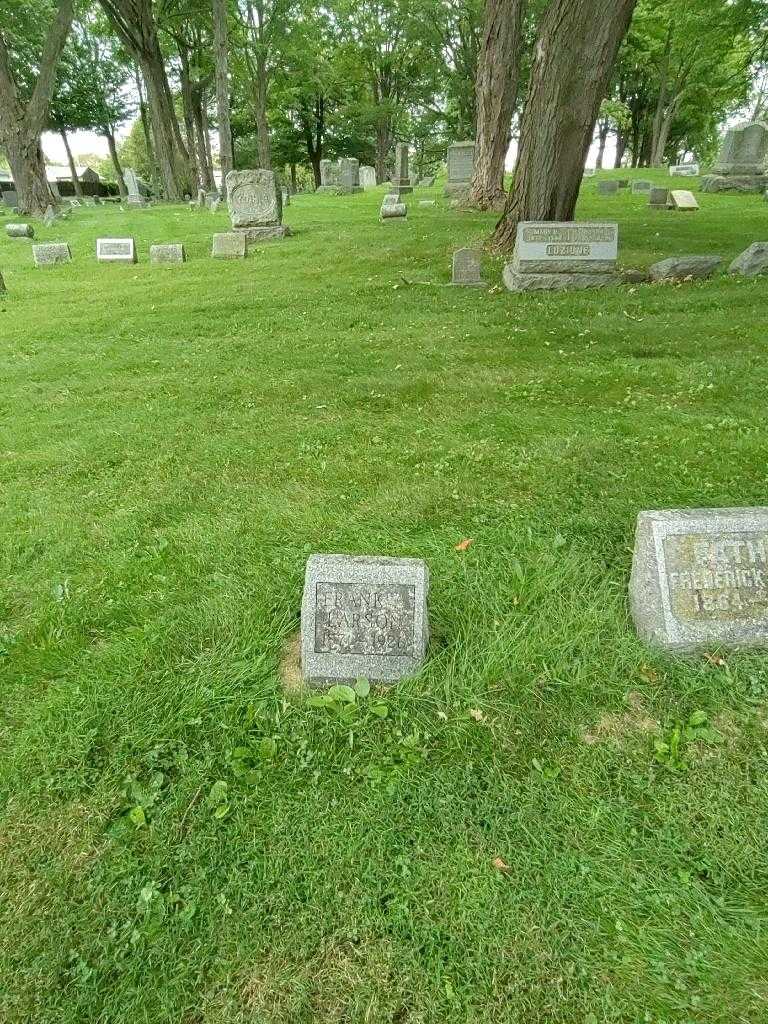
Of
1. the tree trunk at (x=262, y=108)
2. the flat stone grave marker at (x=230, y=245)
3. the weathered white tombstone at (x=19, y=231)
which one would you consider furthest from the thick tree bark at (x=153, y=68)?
the flat stone grave marker at (x=230, y=245)

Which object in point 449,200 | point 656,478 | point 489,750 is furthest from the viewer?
point 449,200

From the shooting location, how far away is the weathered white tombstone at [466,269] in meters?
9.38

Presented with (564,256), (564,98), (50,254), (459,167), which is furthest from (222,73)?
(564,256)

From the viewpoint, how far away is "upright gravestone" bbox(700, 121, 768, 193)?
64.8 ft

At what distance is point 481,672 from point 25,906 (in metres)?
1.93

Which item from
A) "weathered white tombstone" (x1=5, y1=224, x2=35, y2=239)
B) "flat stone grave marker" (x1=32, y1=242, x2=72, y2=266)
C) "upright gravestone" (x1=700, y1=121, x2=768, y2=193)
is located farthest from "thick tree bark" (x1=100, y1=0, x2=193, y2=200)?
"upright gravestone" (x1=700, y1=121, x2=768, y2=193)

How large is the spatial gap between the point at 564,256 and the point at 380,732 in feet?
28.0

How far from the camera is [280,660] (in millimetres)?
2889

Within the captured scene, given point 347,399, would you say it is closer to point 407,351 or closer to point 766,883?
point 407,351

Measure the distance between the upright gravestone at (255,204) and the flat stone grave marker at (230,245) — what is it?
3.29ft

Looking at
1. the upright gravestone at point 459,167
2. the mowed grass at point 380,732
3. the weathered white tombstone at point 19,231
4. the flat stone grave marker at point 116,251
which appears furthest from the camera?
the upright gravestone at point 459,167

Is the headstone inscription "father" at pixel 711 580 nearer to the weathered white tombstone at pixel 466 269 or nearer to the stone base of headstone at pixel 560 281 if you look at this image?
the stone base of headstone at pixel 560 281

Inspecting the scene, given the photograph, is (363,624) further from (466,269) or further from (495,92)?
(495,92)

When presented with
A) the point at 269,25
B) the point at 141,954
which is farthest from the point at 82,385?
the point at 269,25
